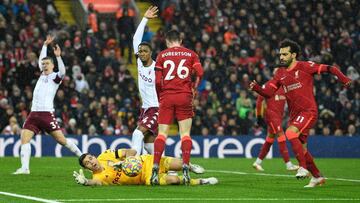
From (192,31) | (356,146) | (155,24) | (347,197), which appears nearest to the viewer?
(347,197)

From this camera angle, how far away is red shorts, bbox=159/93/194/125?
15391 millimetres

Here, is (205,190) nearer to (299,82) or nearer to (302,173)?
(302,173)

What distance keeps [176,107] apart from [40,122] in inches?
173

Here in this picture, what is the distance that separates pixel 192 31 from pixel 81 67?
496 cm

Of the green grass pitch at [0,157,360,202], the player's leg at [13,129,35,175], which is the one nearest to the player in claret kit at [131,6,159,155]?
the green grass pitch at [0,157,360,202]

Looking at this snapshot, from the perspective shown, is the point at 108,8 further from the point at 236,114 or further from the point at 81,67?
the point at 236,114

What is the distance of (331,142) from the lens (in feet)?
98.1

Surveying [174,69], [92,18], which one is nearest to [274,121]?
[174,69]

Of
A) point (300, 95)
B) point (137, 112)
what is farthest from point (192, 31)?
point (300, 95)

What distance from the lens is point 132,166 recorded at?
49.2 ft

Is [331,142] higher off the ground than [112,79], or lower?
lower

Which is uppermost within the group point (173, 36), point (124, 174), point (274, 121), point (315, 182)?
point (173, 36)

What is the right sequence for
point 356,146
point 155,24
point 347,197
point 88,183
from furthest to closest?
point 155,24
point 356,146
point 88,183
point 347,197

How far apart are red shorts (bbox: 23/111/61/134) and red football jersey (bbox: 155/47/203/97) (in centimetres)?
418
